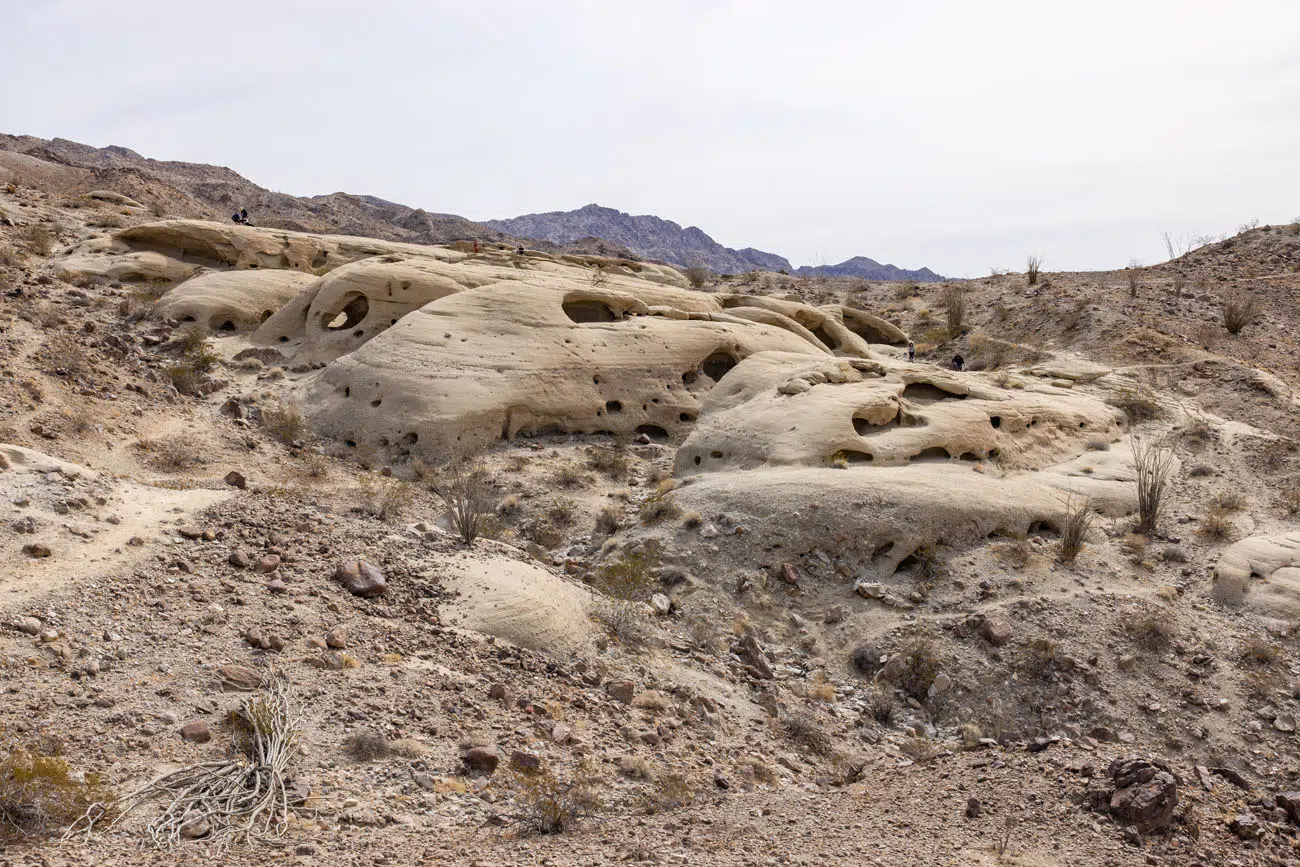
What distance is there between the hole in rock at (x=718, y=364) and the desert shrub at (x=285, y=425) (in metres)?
6.82

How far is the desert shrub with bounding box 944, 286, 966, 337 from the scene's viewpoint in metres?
23.6

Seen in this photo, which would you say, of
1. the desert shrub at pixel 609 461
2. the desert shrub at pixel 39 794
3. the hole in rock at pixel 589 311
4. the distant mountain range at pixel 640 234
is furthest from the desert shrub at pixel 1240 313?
the distant mountain range at pixel 640 234

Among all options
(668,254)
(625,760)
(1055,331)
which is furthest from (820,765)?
(668,254)

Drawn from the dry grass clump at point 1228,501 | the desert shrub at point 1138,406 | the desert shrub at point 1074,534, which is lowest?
the desert shrub at point 1074,534

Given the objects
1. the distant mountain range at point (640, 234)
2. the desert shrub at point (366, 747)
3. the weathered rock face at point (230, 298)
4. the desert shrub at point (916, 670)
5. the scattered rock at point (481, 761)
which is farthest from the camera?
the distant mountain range at point (640, 234)

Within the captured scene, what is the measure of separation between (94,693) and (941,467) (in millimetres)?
9500

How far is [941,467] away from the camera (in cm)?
1162

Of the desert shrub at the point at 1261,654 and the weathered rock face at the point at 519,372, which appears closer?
the desert shrub at the point at 1261,654

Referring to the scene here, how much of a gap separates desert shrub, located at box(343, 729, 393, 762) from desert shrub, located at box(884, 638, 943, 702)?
4.96 meters

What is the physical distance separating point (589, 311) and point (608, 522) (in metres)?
6.78

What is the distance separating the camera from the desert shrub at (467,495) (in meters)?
9.16

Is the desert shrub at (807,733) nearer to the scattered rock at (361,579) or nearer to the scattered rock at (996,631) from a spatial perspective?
the scattered rock at (996,631)

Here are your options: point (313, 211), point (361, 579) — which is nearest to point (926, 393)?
point (361, 579)

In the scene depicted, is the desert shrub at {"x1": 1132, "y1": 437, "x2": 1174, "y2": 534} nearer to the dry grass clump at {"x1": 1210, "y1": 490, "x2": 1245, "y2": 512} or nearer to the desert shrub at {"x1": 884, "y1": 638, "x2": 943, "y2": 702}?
the dry grass clump at {"x1": 1210, "y1": 490, "x2": 1245, "y2": 512}
